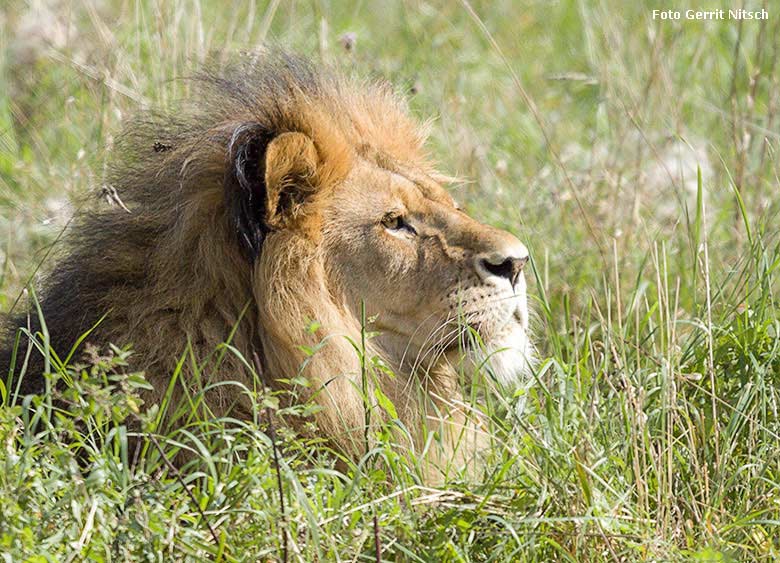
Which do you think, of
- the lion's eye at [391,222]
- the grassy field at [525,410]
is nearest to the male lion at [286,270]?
the lion's eye at [391,222]

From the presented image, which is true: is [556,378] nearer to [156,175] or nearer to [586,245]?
[156,175]

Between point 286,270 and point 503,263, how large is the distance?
652 millimetres

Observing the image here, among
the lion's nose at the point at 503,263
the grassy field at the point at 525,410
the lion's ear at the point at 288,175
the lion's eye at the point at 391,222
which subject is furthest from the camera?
the lion's eye at the point at 391,222

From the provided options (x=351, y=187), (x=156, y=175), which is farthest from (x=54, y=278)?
(x=351, y=187)

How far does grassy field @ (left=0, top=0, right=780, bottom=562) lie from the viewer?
298 centimetres

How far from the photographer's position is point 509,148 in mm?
7086

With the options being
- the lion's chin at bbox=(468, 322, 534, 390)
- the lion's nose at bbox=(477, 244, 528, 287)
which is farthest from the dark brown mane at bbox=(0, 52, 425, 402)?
the lion's chin at bbox=(468, 322, 534, 390)

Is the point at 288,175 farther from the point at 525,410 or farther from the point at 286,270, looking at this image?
the point at 525,410

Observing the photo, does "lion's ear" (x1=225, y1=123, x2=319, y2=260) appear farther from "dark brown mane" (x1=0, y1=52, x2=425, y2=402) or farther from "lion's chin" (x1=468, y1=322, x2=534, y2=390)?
"lion's chin" (x1=468, y1=322, x2=534, y2=390)

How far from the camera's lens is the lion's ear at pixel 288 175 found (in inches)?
140

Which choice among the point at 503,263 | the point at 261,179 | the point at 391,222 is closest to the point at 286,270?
the point at 261,179

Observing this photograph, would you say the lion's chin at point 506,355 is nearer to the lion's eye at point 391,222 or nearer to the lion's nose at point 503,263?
the lion's nose at point 503,263

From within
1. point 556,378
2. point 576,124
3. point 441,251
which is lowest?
point 576,124

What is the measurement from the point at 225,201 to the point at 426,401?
2.94ft
